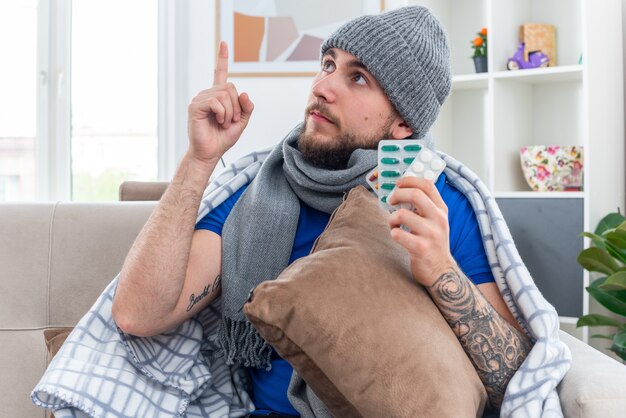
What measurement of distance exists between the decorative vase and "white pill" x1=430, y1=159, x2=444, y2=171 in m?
1.87

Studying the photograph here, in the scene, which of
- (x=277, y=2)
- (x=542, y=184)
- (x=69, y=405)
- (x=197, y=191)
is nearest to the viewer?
(x=69, y=405)

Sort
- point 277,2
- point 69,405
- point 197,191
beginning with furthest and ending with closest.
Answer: point 277,2 → point 197,191 → point 69,405

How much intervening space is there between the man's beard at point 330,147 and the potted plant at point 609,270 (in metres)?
0.95

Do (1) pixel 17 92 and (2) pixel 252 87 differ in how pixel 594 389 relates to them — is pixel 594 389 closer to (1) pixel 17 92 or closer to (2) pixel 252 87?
(2) pixel 252 87

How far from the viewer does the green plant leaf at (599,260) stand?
228 centimetres

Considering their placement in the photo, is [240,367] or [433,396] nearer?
[433,396]

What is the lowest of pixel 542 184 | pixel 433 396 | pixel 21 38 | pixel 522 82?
pixel 433 396

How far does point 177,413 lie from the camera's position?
1.31m

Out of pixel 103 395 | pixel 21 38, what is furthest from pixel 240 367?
pixel 21 38

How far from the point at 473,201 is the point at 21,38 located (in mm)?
2787

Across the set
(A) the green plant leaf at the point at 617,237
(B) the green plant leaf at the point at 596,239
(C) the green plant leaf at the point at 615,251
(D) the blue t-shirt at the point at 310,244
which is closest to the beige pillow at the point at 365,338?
(D) the blue t-shirt at the point at 310,244

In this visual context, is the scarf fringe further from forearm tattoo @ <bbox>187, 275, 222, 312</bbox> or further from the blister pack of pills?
the blister pack of pills

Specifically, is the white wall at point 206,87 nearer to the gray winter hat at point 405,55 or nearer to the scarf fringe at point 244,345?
the gray winter hat at point 405,55

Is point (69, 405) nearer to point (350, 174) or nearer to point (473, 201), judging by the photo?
point (350, 174)
